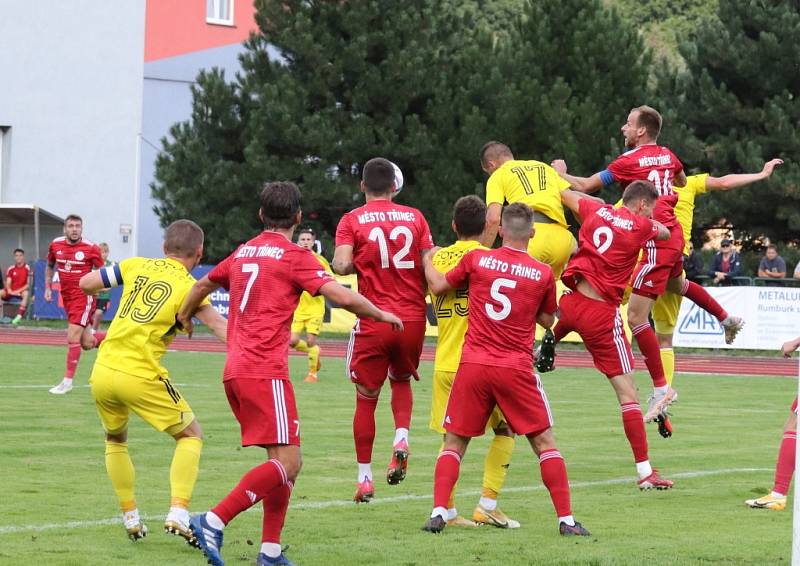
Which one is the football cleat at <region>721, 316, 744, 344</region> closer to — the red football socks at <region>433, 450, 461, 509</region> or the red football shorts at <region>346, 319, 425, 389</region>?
the red football shorts at <region>346, 319, 425, 389</region>

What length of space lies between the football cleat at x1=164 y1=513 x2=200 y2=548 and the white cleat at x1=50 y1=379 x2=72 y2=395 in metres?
10.6

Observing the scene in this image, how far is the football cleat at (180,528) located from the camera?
313 inches

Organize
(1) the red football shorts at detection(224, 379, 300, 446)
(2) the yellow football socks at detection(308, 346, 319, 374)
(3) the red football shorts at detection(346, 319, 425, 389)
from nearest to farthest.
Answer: (1) the red football shorts at detection(224, 379, 300, 446), (3) the red football shorts at detection(346, 319, 425, 389), (2) the yellow football socks at detection(308, 346, 319, 374)

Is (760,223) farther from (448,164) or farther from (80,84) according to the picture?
(80,84)

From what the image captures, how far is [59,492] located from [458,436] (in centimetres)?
305

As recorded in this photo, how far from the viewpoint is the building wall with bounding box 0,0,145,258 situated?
47.9 metres

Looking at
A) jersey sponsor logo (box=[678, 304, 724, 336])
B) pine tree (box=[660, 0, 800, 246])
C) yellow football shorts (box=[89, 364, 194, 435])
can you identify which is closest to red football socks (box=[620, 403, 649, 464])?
yellow football shorts (box=[89, 364, 194, 435])

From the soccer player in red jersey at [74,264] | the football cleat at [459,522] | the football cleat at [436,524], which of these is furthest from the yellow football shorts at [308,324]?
the football cleat at [436,524]

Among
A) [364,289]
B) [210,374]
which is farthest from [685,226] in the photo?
[210,374]

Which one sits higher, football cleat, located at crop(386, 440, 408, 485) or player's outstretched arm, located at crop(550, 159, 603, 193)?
player's outstretched arm, located at crop(550, 159, 603, 193)

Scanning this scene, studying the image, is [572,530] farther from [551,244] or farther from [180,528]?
[551,244]

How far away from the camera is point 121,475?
8.45m

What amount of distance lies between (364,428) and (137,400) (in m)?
2.27

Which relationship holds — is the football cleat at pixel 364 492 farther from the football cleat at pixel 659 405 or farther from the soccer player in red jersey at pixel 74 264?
the soccer player in red jersey at pixel 74 264
